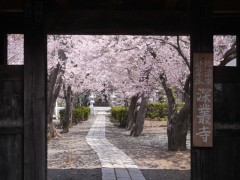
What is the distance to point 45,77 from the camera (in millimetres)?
5395

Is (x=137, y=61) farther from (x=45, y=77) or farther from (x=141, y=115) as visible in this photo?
(x=45, y=77)

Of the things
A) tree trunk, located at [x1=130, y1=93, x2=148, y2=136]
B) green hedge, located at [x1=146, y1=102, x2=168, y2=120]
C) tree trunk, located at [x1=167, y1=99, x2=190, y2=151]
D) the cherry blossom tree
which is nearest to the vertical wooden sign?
the cherry blossom tree

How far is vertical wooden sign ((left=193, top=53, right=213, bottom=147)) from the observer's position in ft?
17.5

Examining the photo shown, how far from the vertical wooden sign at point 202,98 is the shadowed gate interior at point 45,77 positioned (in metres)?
0.12

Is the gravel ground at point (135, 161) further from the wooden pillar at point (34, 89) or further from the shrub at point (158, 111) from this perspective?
the shrub at point (158, 111)

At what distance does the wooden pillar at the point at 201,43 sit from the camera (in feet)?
17.4

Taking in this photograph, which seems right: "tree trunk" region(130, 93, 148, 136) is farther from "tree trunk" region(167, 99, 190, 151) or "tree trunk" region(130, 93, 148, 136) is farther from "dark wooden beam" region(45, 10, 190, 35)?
"dark wooden beam" region(45, 10, 190, 35)

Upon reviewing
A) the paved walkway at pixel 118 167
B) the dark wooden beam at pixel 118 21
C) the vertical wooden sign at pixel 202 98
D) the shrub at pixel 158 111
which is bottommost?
the paved walkway at pixel 118 167

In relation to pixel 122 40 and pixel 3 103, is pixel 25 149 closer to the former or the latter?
pixel 3 103

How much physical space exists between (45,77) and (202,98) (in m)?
2.28

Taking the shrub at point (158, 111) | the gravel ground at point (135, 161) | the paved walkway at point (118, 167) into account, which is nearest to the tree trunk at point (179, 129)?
the gravel ground at point (135, 161)

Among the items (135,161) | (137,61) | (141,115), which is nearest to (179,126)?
(135,161)

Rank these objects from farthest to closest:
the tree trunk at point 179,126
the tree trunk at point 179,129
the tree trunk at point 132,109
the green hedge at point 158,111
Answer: the green hedge at point 158,111
the tree trunk at point 132,109
the tree trunk at point 179,129
the tree trunk at point 179,126

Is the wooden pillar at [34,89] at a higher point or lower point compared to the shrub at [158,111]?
higher
